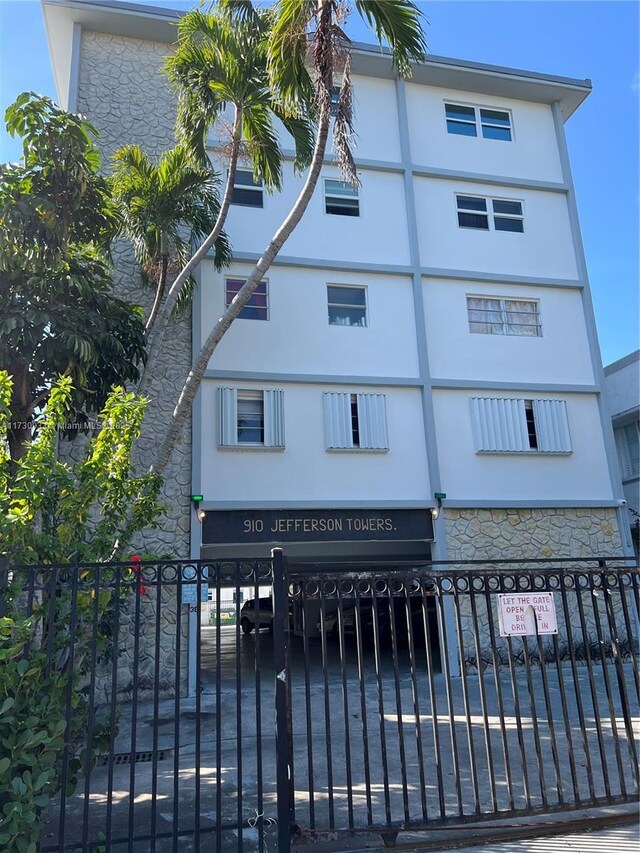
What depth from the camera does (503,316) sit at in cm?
1500

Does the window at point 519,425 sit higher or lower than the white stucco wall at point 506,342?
lower

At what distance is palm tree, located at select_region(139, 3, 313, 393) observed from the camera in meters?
9.37

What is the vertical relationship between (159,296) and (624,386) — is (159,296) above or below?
below

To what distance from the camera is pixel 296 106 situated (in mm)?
9125

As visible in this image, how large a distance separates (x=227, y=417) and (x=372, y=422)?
3.05 metres

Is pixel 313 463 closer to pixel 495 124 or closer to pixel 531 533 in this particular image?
pixel 531 533

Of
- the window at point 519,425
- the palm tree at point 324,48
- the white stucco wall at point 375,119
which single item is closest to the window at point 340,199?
the white stucco wall at point 375,119

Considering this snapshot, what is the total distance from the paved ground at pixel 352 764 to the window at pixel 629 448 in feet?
39.1

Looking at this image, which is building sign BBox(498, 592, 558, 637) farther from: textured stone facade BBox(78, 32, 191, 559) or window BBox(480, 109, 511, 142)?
window BBox(480, 109, 511, 142)

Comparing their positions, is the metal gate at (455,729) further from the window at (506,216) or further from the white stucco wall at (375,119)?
the white stucco wall at (375,119)

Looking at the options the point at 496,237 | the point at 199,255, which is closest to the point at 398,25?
the point at 199,255

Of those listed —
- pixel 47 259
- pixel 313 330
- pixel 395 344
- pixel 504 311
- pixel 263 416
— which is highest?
pixel 504 311

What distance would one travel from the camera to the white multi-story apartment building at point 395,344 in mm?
12828

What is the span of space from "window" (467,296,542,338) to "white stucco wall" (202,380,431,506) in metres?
2.54
